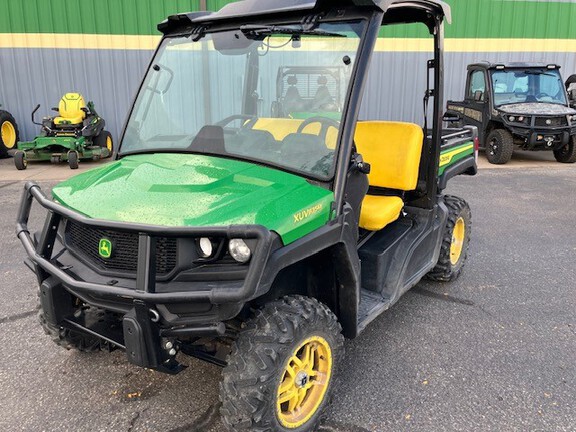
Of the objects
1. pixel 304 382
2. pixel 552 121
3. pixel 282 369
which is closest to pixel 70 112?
pixel 304 382

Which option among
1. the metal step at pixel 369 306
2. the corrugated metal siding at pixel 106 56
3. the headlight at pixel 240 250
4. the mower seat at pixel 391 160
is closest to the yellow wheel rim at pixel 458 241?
the mower seat at pixel 391 160

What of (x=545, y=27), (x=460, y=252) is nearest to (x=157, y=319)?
(x=460, y=252)

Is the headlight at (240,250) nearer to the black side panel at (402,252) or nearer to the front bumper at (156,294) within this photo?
the front bumper at (156,294)

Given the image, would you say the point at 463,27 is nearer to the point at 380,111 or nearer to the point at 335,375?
the point at 380,111

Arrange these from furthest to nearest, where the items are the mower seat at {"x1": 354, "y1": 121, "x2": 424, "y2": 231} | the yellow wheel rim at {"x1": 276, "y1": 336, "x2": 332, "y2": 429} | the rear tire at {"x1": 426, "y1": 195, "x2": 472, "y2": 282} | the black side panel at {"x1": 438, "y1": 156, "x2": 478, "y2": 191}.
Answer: the rear tire at {"x1": 426, "y1": 195, "x2": 472, "y2": 282}
the black side panel at {"x1": 438, "y1": 156, "x2": 478, "y2": 191}
the mower seat at {"x1": 354, "y1": 121, "x2": 424, "y2": 231}
the yellow wheel rim at {"x1": 276, "y1": 336, "x2": 332, "y2": 429}

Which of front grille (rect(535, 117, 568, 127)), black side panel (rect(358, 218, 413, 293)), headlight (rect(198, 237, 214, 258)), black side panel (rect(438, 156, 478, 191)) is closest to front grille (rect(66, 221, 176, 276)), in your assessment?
headlight (rect(198, 237, 214, 258))

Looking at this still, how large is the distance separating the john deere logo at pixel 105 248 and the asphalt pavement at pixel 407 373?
907mm

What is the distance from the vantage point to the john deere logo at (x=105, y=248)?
85.2 inches

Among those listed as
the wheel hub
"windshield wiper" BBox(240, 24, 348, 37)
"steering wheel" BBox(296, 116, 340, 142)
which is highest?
"windshield wiper" BBox(240, 24, 348, 37)

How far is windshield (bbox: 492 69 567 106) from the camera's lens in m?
10.4

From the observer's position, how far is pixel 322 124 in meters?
2.56

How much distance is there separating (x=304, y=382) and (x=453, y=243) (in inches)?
91.4

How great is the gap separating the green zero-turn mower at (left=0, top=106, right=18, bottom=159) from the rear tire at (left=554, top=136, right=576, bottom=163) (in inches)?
461

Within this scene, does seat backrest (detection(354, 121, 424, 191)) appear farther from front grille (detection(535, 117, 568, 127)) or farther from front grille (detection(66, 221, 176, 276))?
front grille (detection(535, 117, 568, 127))
